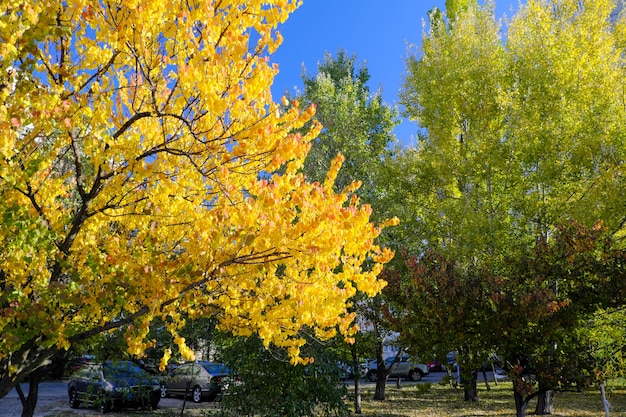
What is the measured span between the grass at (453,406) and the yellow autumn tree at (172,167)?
6.74 m

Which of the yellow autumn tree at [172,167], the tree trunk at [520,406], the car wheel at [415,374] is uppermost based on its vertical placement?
the yellow autumn tree at [172,167]

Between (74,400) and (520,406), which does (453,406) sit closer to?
(520,406)

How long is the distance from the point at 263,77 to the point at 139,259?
239cm

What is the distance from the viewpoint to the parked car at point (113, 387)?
25.0ft

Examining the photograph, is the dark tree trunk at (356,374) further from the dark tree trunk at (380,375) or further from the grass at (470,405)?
the dark tree trunk at (380,375)

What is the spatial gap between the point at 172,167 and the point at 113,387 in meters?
10.1

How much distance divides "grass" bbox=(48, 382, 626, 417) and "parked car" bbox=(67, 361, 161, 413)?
0.34m

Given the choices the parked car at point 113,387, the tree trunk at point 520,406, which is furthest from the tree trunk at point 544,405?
the parked car at point 113,387

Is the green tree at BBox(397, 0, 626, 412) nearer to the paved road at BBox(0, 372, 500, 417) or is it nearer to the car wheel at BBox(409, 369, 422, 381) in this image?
the paved road at BBox(0, 372, 500, 417)

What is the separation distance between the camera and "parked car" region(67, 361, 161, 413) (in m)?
7.62

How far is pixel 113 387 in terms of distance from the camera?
12547 mm

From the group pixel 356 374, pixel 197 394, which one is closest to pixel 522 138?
pixel 356 374

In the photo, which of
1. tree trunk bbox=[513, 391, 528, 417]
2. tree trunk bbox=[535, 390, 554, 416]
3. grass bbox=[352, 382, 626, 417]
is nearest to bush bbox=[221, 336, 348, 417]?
tree trunk bbox=[513, 391, 528, 417]

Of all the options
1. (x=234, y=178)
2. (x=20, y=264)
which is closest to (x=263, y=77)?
(x=234, y=178)
